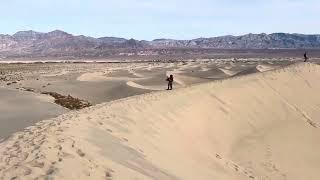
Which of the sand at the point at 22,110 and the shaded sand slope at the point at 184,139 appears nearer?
the shaded sand slope at the point at 184,139

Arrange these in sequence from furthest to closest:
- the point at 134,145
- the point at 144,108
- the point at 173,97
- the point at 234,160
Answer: the point at 173,97, the point at 144,108, the point at 234,160, the point at 134,145

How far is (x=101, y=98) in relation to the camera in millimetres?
38719

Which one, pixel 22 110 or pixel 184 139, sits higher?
pixel 184 139

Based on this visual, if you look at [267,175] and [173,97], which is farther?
[173,97]

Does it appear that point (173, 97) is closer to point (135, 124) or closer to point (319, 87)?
point (135, 124)

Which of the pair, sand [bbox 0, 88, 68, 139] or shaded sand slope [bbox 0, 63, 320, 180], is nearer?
shaded sand slope [bbox 0, 63, 320, 180]

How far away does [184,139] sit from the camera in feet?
62.1

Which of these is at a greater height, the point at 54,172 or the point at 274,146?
the point at 54,172

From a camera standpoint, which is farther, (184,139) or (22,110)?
(22,110)

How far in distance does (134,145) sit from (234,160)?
5.70m

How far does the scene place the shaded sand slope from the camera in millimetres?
11000

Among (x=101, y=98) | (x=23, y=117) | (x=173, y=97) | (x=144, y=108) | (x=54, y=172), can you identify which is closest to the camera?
(x=54, y=172)

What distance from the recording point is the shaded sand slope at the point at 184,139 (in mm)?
11000

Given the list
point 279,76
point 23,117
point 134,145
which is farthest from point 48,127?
point 279,76
